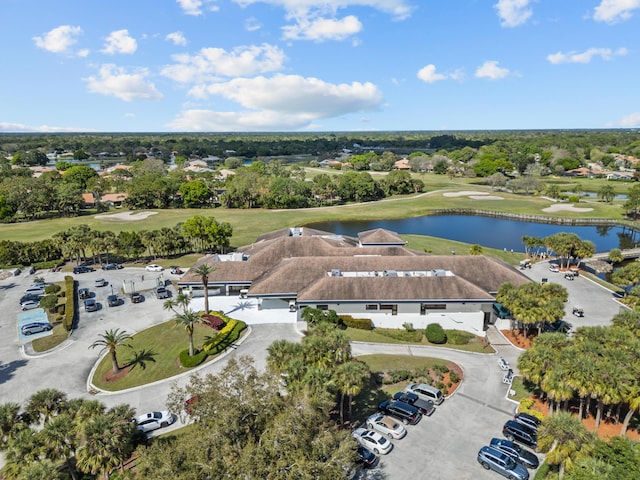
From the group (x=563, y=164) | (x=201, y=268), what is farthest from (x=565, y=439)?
(x=563, y=164)

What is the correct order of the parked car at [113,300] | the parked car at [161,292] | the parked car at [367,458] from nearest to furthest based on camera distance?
1. the parked car at [367,458]
2. the parked car at [113,300]
3. the parked car at [161,292]

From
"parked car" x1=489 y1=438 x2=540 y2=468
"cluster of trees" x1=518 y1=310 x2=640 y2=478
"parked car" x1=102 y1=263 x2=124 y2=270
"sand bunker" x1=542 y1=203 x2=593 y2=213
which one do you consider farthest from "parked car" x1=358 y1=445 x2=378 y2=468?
"sand bunker" x1=542 y1=203 x2=593 y2=213

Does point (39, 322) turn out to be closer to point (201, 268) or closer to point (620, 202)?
point (201, 268)

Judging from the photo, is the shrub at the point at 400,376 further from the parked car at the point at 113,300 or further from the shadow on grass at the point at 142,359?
the parked car at the point at 113,300

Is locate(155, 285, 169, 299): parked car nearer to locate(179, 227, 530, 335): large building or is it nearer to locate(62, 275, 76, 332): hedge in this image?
locate(179, 227, 530, 335): large building

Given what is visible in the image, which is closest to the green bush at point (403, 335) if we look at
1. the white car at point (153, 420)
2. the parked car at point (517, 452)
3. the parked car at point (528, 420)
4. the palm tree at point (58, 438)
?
the parked car at point (528, 420)

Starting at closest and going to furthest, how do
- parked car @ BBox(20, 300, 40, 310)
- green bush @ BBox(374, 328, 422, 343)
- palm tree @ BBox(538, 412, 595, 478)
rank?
palm tree @ BBox(538, 412, 595, 478), green bush @ BBox(374, 328, 422, 343), parked car @ BBox(20, 300, 40, 310)

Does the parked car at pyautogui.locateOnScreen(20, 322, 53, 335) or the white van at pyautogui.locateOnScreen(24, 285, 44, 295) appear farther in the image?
the white van at pyautogui.locateOnScreen(24, 285, 44, 295)

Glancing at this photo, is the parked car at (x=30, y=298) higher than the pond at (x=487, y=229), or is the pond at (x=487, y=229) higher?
the pond at (x=487, y=229)
